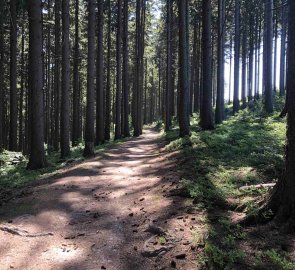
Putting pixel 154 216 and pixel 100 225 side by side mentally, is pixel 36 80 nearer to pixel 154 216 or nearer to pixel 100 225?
pixel 100 225

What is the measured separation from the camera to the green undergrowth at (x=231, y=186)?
4.66m

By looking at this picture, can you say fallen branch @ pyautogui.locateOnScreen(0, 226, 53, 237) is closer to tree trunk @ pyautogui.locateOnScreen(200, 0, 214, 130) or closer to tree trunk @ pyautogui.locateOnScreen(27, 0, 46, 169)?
tree trunk @ pyautogui.locateOnScreen(27, 0, 46, 169)

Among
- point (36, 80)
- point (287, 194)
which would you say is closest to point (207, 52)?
point (36, 80)

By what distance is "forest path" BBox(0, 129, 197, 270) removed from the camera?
535 cm

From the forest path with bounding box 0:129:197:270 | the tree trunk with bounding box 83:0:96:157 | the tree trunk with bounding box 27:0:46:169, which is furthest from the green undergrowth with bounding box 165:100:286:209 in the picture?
the tree trunk with bounding box 27:0:46:169

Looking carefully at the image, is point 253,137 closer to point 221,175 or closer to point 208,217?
point 221,175

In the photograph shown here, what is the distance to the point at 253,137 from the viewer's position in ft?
43.5

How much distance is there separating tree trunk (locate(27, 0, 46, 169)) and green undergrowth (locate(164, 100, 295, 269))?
536cm

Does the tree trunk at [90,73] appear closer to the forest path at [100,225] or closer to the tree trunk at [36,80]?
the tree trunk at [36,80]

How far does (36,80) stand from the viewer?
13.7m

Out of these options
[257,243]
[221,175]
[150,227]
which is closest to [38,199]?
[150,227]

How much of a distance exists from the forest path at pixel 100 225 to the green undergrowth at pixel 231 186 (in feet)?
1.19

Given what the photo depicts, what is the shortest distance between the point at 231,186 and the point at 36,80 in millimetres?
8975

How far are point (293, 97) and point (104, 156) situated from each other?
11176 millimetres
